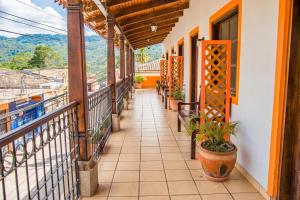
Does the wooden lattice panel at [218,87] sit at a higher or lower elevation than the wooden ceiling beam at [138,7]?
lower

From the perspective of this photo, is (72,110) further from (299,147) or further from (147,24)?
(147,24)

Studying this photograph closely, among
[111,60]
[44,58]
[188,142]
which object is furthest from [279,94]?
[111,60]

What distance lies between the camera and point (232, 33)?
11.5 feet

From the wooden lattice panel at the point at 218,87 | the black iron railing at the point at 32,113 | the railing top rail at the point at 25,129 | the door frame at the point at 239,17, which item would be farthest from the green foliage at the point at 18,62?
the door frame at the point at 239,17

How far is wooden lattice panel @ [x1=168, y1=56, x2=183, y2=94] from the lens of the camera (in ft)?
23.3

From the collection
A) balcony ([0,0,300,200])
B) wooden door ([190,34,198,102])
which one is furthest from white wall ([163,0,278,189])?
wooden door ([190,34,198,102])

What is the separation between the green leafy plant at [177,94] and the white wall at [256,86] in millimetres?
3523

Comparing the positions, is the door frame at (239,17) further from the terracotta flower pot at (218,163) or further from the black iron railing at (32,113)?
the black iron railing at (32,113)

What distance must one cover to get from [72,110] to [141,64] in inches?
743

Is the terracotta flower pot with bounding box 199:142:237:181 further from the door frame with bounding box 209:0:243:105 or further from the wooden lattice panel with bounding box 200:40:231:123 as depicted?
the door frame with bounding box 209:0:243:105

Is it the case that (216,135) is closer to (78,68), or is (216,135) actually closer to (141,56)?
(78,68)

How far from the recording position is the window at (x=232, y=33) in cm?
337

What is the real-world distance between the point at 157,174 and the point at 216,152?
77 centimetres

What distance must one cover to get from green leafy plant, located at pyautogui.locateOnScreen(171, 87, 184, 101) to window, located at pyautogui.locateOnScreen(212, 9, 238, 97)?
2.81 meters
